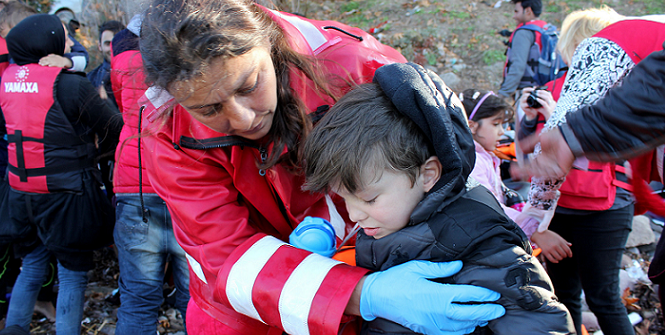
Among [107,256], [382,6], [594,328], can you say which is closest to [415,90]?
[594,328]

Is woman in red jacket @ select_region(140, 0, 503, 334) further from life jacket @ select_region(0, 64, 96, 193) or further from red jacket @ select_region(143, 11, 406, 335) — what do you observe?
life jacket @ select_region(0, 64, 96, 193)

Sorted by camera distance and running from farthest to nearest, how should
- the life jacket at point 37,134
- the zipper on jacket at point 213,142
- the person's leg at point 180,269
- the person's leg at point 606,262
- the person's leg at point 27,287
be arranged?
the person's leg at point 27,287 < the life jacket at point 37,134 < the person's leg at point 180,269 < the person's leg at point 606,262 < the zipper on jacket at point 213,142

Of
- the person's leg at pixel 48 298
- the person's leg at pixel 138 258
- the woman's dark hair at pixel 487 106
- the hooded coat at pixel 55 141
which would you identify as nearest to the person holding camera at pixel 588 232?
the woman's dark hair at pixel 487 106

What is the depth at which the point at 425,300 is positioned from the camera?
122cm

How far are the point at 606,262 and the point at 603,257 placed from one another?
0.03 metres

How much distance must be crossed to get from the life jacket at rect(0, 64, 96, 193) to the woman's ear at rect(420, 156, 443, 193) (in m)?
2.56

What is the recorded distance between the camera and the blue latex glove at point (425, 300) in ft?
3.86

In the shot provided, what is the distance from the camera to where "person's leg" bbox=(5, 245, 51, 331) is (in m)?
2.89

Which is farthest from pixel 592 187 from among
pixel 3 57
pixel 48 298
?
pixel 3 57

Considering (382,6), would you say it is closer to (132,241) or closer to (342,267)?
(132,241)

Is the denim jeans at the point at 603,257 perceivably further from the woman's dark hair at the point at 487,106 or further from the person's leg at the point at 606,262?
the woman's dark hair at the point at 487,106

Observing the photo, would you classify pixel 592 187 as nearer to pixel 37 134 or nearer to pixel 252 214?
pixel 252 214

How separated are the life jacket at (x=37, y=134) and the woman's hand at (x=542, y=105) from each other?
2.97m

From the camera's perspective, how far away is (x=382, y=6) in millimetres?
9172
